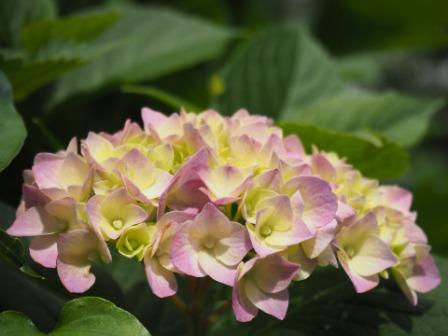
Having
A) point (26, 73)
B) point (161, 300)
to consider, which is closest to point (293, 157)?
point (161, 300)

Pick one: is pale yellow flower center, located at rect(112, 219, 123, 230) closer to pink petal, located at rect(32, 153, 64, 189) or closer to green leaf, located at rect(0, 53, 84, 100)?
pink petal, located at rect(32, 153, 64, 189)

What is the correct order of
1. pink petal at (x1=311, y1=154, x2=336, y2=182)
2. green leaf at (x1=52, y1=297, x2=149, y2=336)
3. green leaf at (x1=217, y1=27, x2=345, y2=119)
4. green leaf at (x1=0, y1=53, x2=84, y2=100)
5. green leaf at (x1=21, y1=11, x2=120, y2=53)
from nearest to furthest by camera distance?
green leaf at (x1=52, y1=297, x2=149, y2=336) → pink petal at (x1=311, y1=154, x2=336, y2=182) → green leaf at (x1=0, y1=53, x2=84, y2=100) → green leaf at (x1=21, y1=11, x2=120, y2=53) → green leaf at (x1=217, y1=27, x2=345, y2=119)

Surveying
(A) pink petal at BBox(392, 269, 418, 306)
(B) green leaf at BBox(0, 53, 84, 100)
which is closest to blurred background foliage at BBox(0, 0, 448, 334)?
(B) green leaf at BBox(0, 53, 84, 100)

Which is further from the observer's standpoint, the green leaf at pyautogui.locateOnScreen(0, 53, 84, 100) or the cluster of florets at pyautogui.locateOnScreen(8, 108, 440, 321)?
the green leaf at pyautogui.locateOnScreen(0, 53, 84, 100)

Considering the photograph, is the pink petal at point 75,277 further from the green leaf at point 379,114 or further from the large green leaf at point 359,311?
the green leaf at point 379,114

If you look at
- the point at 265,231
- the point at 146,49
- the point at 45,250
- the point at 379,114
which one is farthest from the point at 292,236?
the point at 146,49

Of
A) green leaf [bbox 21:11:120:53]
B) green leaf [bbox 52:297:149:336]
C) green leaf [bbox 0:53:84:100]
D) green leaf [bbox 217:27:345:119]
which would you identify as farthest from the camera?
green leaf [bbox 217:27:345:119]
